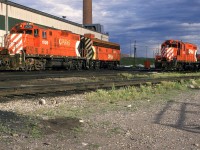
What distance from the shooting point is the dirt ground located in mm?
5531

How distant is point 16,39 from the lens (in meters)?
25.3

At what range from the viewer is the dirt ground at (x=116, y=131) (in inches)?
218

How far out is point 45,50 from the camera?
28047 millimetres

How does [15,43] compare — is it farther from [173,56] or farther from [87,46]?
[173,56]

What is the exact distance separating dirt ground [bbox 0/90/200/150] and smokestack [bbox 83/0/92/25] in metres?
63.2

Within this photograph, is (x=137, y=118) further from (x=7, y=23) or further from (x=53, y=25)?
(x=53, y=25)

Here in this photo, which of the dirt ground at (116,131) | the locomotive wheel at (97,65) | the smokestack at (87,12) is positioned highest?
the smokestack at (87,12)

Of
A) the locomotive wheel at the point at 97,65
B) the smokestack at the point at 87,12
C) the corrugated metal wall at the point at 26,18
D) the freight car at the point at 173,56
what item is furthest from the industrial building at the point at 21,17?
the freight car at the point at 173,56

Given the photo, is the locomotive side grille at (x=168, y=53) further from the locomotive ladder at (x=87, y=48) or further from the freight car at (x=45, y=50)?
the locomotive ladder at (x=87, y=48)

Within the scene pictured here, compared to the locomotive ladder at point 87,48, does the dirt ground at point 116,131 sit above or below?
below

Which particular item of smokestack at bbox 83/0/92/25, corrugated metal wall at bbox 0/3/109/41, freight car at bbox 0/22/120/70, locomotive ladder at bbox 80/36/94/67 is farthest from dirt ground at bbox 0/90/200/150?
smokestack at bbox 83/0/92/25

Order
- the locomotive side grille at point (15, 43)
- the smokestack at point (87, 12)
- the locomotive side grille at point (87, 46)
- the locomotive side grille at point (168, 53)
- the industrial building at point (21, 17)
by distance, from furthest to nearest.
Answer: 1. the smokestack at point (87, 12)
2. the locomotive side grille at point (168, 53)
3. the industrial building at point (21, 17)
4. the locomotive side grille at point (87, 46)
5. the locomotive side grille at point (15, 43)

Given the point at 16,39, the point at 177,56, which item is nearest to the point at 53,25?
the point at 177,56

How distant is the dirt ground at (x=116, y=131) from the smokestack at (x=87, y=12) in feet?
207
